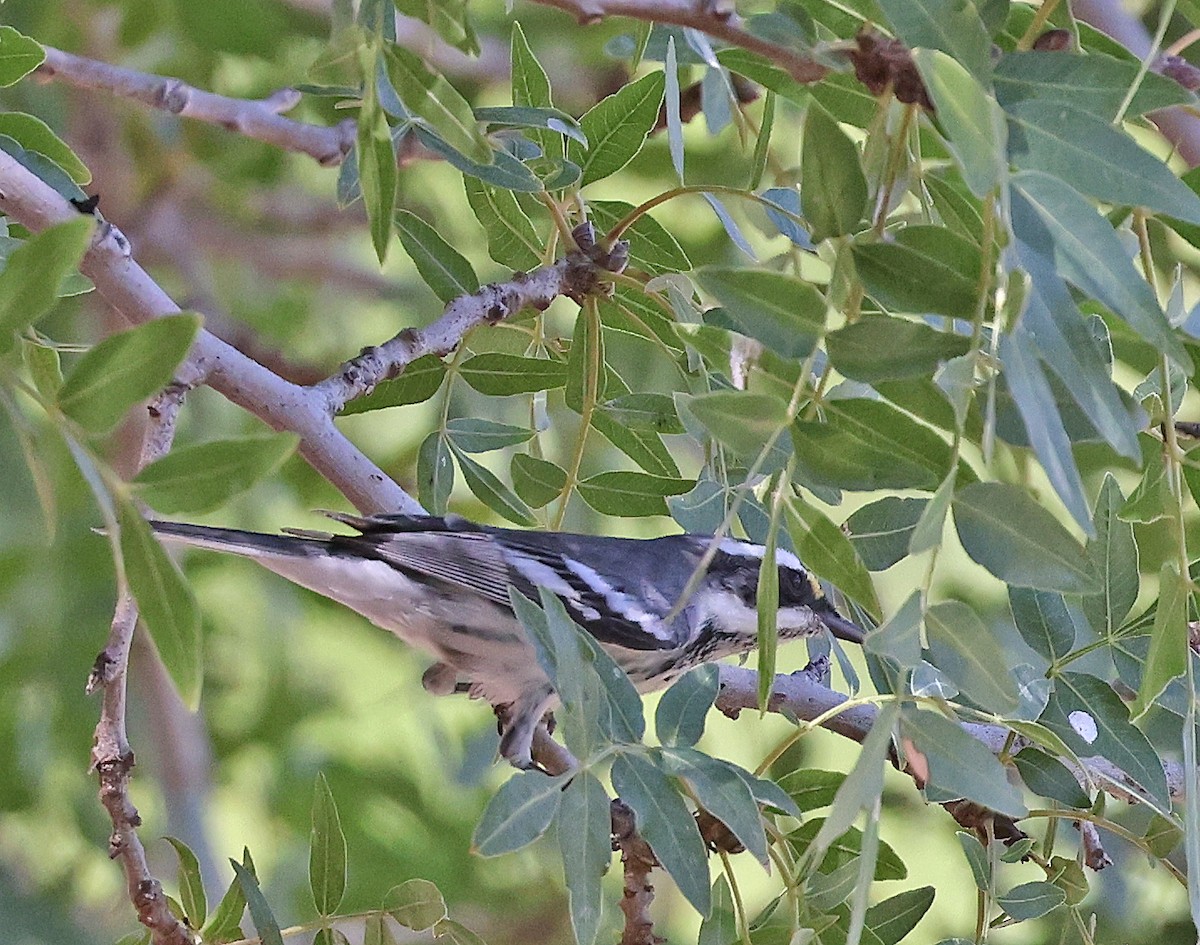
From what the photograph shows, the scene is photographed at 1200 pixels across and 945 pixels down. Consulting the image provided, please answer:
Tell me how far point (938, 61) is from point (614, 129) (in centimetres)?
68

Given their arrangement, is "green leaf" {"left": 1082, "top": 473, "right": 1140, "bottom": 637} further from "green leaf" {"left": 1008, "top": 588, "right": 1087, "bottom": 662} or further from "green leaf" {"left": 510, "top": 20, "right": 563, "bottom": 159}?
"green leaf" {"left": 510, "top": 20, "right": 563, "bottom": 159}

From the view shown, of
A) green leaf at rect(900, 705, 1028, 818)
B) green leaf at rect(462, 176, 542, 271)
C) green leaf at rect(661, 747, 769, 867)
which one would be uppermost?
green leaf at rect(900, 705, 1028, 818)

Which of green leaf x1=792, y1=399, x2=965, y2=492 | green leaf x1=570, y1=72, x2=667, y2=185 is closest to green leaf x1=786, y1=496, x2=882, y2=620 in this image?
green leaf x1=792, y1=399, x2=965, y2=492

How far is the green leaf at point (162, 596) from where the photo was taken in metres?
0.71

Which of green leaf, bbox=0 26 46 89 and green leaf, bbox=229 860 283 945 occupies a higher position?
green leaf, bbox=0 26 46 89

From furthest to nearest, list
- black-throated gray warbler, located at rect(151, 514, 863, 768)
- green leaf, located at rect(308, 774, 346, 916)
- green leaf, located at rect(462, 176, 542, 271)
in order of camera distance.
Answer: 1. black-throated gray warbler, located at rect(151, 514, 863, 768)
2. green leaf, located at rect(462, 176, 542, 271)
3. green leaf, located at rect(308, 774, 346, 916)

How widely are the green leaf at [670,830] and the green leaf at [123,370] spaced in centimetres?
37

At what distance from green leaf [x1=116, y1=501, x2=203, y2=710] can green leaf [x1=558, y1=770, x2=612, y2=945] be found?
0.82ft

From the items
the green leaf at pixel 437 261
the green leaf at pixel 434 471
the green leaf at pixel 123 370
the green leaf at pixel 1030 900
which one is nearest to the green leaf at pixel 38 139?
the green leaf at pixel 437 261

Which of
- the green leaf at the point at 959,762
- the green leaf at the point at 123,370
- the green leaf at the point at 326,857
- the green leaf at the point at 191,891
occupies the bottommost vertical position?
the green leaf at the point at 191,891

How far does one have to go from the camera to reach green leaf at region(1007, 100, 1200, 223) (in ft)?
2.28

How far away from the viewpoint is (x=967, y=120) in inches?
25.9

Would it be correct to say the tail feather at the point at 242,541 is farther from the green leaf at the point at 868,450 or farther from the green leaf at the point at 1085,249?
the green leaf at the point at 1085,249

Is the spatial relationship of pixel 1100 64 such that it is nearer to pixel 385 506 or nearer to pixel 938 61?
pixel 938 61
